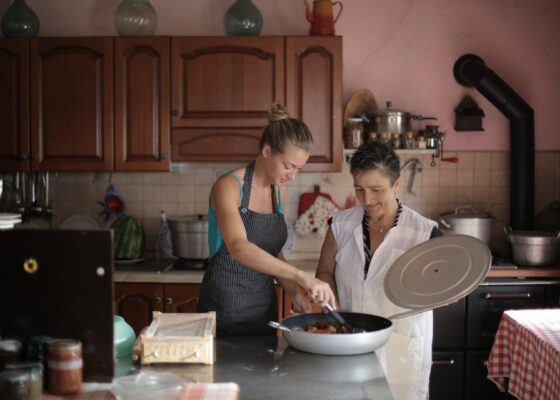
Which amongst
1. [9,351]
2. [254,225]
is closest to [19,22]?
A: [254,225]

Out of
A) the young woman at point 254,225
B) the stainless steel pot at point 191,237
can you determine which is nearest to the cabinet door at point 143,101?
the stainless steel pot at point 191,237

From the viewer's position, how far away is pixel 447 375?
3930 millimetres

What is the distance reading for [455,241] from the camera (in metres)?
2.38

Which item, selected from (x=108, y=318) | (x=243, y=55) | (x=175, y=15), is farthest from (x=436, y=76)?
(x=108, y=318)

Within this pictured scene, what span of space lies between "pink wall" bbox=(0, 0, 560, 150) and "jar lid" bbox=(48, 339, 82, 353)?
3038 millimetres

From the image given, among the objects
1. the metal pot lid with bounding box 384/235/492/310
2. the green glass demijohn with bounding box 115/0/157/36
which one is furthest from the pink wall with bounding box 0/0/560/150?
the metal pot lid with bounding box 384/235/492/310

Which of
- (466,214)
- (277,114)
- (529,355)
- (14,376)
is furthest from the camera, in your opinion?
(466,214)

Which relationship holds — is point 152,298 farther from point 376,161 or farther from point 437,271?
point 437,271

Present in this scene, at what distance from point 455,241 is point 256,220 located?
74 cm

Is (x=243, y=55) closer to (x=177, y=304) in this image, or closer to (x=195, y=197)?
(x=195, y=197)

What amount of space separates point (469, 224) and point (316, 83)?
1193mm

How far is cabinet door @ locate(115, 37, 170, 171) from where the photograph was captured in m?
4.03

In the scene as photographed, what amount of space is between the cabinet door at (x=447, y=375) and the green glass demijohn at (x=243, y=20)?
2.08 metres

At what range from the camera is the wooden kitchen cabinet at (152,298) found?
3.86 meters
